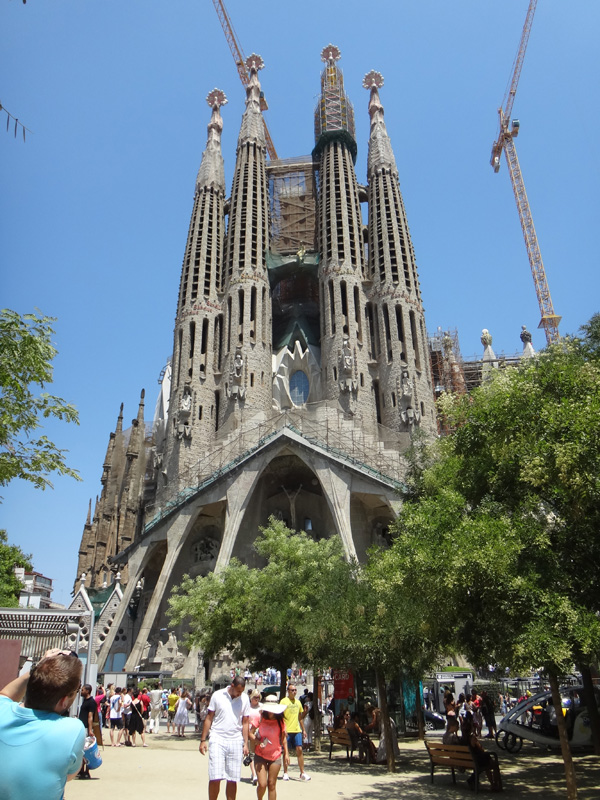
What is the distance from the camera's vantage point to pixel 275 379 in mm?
49250

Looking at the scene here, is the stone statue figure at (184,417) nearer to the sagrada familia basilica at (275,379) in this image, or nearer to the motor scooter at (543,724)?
the sagrada familia basilica at (275,379)

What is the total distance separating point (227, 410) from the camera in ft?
143

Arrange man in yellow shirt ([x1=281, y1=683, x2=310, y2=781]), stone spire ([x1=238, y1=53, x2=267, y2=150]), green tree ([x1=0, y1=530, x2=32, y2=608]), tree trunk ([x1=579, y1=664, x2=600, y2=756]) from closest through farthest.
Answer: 1. man in yellow shirt ([x1=281, y1=683, x2=310, y2=781])
2. tree trunk ([x1=579, y1=664, x2=600, y2=756])
3. green tree ([x1=0, y1=530, x2=32, y2=608])
4. stone spire ([x1=238, y1=53, x2=267, y2=150])

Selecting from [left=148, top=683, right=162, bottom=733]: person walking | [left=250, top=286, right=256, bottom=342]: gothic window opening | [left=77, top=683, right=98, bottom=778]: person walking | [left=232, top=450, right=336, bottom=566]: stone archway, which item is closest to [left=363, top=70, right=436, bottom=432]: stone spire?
[left=232, top=450, right=336, bottom=566]: stone archway

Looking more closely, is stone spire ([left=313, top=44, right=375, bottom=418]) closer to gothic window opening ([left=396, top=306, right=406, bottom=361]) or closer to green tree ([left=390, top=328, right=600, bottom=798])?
gothic window opening ([left=396, top=306, right=406, bottom=361])

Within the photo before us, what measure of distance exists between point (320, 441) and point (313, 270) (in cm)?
1771

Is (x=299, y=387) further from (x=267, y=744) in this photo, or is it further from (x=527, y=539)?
(x=267, y=744)

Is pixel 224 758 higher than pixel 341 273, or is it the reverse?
pixel 341 273

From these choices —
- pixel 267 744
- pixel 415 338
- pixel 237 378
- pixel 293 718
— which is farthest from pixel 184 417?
pixel 267 744

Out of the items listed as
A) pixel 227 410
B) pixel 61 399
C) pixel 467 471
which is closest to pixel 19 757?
pixel 61 399

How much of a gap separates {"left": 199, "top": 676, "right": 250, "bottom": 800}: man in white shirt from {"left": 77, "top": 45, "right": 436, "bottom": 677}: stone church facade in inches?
1096

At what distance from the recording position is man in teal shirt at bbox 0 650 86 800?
2338mm

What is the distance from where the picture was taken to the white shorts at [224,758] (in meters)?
6.16

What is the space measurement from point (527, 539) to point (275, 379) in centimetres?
4016
